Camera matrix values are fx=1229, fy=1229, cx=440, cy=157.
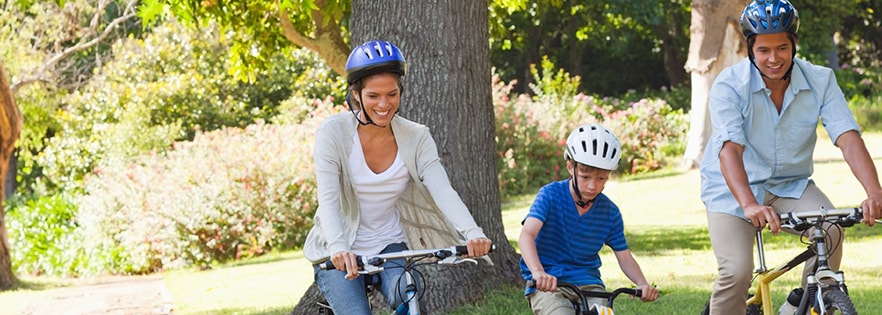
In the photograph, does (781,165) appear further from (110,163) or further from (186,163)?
(110,163)

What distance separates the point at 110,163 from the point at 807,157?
1820 centimetres

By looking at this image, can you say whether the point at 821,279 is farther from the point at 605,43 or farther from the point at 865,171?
the point at 605,43

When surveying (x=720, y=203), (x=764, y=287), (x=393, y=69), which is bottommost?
(x=764, y=287)

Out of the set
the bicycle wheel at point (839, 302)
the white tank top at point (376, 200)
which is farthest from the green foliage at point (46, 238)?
the bicycle wheel at point (839, 302)

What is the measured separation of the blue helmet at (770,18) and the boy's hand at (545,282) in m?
1.41

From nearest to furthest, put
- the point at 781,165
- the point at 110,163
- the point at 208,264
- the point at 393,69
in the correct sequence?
the point at 393,69, the point at 781,165, the point at 208,264, the point at 110,163

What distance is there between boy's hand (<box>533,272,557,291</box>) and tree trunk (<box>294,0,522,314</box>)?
349cm

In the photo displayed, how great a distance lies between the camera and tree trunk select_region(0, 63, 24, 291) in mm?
13477

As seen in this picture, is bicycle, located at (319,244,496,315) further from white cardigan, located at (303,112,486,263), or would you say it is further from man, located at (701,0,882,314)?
man, located at (701,0,882,314)

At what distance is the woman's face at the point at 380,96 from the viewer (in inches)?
184

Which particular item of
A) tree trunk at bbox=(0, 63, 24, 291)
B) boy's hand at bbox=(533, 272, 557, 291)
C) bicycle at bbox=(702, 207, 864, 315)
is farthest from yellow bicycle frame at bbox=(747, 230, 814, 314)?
tree trunk at bbox=(0, 63, 24, 291)

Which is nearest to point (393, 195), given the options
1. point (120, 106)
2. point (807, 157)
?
point (807, 157)

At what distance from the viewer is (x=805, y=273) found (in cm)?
538

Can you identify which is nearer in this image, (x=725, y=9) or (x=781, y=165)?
(x=781, y=165)
